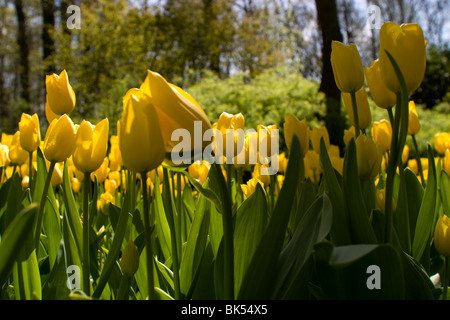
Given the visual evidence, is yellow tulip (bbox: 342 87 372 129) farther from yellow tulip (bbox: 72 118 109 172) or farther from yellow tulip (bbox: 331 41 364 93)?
yellow tulip (bbox: 72 118 109 172)

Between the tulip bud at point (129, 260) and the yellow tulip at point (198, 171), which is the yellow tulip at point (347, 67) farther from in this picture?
the yellow tulip at point (198, 171)

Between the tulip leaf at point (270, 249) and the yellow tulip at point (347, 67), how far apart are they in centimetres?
30

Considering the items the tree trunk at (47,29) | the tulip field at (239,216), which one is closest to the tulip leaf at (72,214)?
the tulip field at (239,216)

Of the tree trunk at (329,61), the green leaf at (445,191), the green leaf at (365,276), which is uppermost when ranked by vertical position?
the tree trunk at (329,61)

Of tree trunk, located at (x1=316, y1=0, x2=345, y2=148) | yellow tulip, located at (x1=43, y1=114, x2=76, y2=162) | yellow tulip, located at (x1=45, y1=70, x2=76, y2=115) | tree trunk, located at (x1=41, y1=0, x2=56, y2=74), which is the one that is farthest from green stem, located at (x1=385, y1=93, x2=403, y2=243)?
tree trunk, located at (x1=41, y1=0, x2=56, y2=74)

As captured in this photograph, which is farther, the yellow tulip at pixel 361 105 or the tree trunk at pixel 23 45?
the tree trunk at pixel 23 45

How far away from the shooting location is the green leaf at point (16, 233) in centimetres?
49

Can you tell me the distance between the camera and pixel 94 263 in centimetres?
99

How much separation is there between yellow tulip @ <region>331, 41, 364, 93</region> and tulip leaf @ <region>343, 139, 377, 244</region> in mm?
187

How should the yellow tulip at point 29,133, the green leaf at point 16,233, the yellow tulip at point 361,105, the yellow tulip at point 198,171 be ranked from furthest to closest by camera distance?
the yellow tulip at point 198,171 < the yellow tulip at point 29,133 < the yellow tulip at point 361,105 < the green leaf at point 16,233

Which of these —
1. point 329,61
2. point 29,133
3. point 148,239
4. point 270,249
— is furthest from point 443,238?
point 329,61

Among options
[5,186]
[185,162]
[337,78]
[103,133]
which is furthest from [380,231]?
[5,186]

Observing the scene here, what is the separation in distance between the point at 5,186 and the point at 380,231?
103 cm

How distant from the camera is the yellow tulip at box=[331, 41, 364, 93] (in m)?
0.82
